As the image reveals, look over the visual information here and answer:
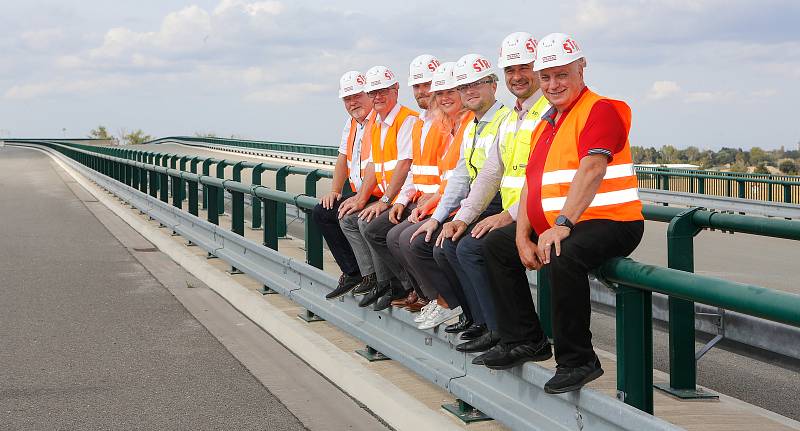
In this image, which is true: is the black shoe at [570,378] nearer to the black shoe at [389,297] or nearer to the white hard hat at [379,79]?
the black shoe at [389,297]

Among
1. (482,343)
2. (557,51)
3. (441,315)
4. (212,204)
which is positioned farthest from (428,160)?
(212,204)

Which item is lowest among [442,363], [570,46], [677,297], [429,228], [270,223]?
[442,363]

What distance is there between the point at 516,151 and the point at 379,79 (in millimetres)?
2496

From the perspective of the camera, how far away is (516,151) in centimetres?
584

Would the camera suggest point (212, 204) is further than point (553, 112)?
Yes

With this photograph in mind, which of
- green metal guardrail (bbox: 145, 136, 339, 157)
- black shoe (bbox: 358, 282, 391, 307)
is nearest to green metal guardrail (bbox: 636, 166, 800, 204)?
A: black shoe (bbox: 358, 282, 391, 307)

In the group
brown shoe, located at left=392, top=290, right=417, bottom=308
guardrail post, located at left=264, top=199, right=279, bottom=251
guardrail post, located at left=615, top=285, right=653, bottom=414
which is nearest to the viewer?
guardrail post, located at left=615, top=285, right=653, bottom=414

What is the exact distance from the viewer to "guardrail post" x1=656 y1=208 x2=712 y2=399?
18.5 ft

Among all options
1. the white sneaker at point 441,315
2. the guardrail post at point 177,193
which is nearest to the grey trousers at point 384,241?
the white sneaker at point 441,315

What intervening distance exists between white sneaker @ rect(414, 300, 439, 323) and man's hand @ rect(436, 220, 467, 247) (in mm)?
641

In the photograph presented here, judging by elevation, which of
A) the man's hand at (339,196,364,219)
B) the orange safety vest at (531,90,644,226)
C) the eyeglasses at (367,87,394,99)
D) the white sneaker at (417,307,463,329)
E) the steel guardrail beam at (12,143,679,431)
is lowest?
the steel guardrail beam at (12,143,679,431)

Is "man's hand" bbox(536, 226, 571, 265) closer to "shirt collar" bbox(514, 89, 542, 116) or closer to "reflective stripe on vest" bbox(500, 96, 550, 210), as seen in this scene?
"reflective stripe on vest" bbox(500, 96, 550, 210)

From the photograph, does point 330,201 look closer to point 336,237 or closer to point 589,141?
point 336,237

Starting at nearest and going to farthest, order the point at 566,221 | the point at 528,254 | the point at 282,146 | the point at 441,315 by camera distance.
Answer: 1. the point at 566,221
2. the point at 528,254
3. the point at 441,315
4. the point at 282,146
